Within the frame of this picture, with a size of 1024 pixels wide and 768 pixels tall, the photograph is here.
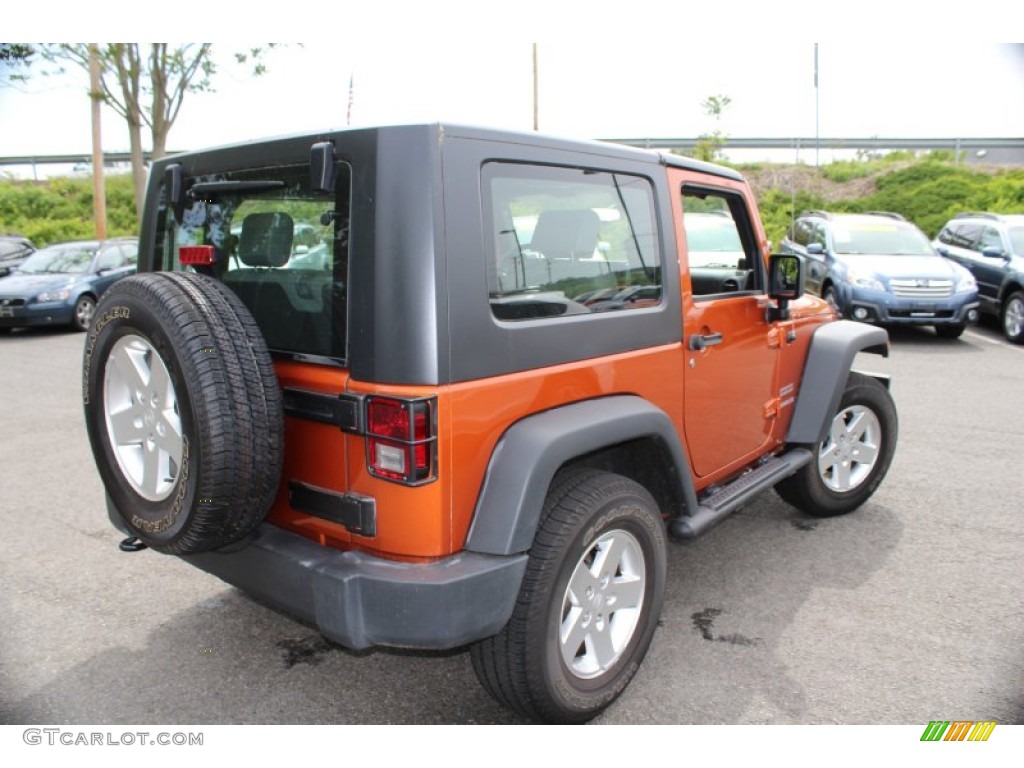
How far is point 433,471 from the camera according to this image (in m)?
2.12

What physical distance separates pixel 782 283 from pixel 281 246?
234 cm

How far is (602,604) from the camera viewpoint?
261cm

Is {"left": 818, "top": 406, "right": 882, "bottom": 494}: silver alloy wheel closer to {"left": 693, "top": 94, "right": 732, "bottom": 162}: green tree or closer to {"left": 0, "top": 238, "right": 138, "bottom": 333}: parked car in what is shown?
{"left": 0, "top": 238, "right": 138, "bottom": 333}: parked car

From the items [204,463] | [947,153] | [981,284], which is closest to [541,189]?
[204,463]

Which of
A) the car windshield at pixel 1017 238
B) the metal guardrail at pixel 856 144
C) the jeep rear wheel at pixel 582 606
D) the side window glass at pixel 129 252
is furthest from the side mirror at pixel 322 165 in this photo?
the metal guardrail at pixel 856 144

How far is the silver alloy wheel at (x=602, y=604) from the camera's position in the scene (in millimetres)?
2508

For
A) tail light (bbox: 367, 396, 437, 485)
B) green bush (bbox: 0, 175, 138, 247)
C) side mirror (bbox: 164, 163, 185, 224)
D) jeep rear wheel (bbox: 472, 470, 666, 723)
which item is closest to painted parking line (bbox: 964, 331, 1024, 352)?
jeep rear wheel (bbox: 472, 470, 666, 723)

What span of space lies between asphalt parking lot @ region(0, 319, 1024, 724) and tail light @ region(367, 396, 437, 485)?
3.09 ft

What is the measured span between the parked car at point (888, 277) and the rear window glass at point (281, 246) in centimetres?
830

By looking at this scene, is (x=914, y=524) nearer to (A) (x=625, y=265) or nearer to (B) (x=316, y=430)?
(A) (x=625, y=265)

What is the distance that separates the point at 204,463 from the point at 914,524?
12.2ft

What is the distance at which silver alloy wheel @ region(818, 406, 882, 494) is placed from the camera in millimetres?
4238

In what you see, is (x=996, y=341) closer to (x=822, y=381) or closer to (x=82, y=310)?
(x=822, y=381)

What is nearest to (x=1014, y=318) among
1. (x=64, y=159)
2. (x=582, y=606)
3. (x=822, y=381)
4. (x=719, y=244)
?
(x=822, y=381)
